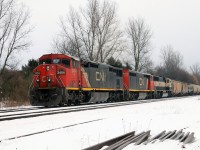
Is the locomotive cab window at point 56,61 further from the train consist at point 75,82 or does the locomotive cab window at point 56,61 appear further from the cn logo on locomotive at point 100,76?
the cn logo on locomotive at point 100,76

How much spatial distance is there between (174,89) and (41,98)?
33.8 meters

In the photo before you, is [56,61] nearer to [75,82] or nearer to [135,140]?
[75,82]

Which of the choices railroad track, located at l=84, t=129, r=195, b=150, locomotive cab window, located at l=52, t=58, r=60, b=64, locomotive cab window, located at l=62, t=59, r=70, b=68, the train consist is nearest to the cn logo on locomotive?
the train consist

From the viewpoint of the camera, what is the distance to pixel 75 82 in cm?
1922

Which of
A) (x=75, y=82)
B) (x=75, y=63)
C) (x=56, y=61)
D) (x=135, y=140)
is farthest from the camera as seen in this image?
(x=75, y=63)

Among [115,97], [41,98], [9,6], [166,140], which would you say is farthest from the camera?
[115,97]

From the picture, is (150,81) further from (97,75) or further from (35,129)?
(35,129)

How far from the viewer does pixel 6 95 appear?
25.9 m

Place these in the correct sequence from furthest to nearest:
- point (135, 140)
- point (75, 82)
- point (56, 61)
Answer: point (75, 82) → point (56, 61) → point (135, 140)

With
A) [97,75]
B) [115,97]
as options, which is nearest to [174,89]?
[115,97]

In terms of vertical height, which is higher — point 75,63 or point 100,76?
point 75,63

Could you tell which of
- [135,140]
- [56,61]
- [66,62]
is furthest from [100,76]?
[135,140]

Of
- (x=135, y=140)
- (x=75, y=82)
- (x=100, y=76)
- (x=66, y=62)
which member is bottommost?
(x=135, y=140)

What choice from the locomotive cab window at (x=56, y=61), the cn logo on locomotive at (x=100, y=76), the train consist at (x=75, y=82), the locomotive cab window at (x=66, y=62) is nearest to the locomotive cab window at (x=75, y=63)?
the train consist at (x=75, y=82)
